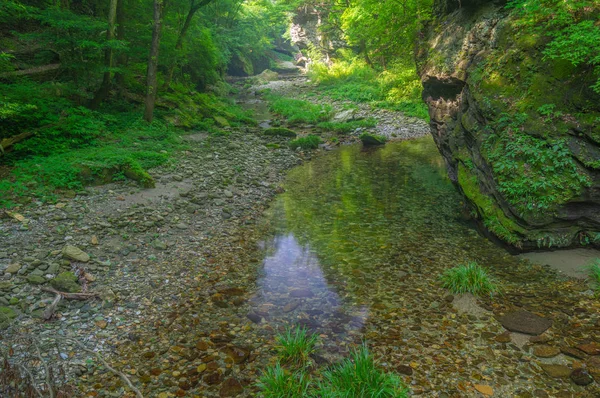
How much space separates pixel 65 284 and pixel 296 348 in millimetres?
3451

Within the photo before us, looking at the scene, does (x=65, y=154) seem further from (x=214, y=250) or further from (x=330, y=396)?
(x=330, y=396)

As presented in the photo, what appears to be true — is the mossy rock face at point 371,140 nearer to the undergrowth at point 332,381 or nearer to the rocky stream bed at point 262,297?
the rocky stream bed at point 262,297

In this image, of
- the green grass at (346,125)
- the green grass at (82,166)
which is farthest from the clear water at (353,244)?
the green grass at (346,125)

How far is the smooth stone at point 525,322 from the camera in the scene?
14.6ft

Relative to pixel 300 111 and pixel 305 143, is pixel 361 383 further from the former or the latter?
pixel 300 111

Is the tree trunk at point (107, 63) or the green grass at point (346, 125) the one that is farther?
the green grass at point (346, 125)

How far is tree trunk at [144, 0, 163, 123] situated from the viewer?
11.9 meters

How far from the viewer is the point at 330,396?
3484mm

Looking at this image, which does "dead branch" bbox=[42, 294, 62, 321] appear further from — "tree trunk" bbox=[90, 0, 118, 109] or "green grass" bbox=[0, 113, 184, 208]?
"tree trunk" bbox=[90, 0, 118, 109]

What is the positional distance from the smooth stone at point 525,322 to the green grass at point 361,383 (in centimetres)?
189

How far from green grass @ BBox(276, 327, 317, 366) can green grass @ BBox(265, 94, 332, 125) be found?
17.3 meters

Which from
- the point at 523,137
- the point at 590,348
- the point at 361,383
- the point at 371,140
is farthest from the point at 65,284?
the point at 371,140

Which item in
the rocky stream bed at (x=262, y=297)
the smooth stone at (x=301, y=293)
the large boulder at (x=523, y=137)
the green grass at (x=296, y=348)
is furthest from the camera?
the large boulder at (x=523, y=137)

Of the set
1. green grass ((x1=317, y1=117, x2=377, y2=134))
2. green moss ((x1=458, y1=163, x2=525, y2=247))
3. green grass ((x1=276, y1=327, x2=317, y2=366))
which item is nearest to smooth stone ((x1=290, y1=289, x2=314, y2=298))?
green grass ((x1=276, y1=327, x2=317, y2=366))
